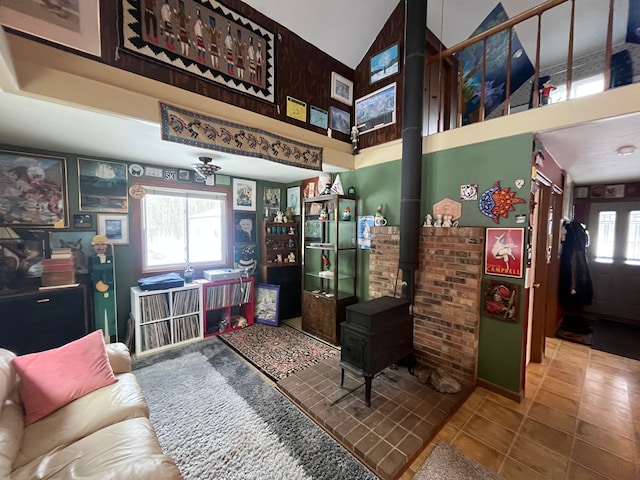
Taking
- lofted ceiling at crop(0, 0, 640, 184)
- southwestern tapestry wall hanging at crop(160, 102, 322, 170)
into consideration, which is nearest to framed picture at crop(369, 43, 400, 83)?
lofted ceiling at crop(0, 0, 640, 184)

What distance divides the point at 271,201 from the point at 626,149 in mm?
4273

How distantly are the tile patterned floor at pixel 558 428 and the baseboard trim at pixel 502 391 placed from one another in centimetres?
4

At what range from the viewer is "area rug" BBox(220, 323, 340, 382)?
2658mm

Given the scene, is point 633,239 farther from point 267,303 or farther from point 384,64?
point 267,303

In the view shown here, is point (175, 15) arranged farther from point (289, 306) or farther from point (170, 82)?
point (289, 306)

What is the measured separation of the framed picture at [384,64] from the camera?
305 cm

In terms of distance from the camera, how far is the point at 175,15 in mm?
2164

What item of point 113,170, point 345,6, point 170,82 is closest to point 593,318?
point 345,6

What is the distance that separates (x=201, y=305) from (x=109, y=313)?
0.94m

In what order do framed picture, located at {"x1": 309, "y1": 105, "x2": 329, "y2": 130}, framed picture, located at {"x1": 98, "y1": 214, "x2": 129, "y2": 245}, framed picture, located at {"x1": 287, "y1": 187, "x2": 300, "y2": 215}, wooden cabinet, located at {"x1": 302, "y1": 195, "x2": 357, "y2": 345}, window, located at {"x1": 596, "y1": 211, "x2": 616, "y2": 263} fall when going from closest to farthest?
framed picture, located at {"x1": 98, "y1": 214, "x2": 129, "y2": 245} < framed picture, located at {"x1": 309, "y1": 105, "x2": 329, "y2": 130} < wooden cabinet, located at {"x1": 302, "y1": 195, "x2": 357, "y2": 345} < window, located at {"x1": 596, "y1": 211, "x2": 616, "y2": 263} < framed picture, located at {"x1": 287, "y1": 187, "x2": 300, "y2": 215}

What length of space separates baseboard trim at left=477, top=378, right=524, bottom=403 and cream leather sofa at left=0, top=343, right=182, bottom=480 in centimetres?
257

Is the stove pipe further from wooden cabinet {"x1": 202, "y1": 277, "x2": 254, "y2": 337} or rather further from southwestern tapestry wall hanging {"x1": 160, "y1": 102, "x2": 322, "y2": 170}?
wooden cabinet {"x1": 202, "y1": 277, "x2": 254, "y2": 337}

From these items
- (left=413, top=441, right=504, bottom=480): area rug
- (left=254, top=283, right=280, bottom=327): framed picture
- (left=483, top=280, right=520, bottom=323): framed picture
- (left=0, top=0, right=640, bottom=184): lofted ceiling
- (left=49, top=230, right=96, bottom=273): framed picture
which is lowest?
(left=413, top=441, right=504, bottom=480): area rug

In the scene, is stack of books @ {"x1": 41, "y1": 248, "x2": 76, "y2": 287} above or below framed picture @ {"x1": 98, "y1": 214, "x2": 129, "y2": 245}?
below
